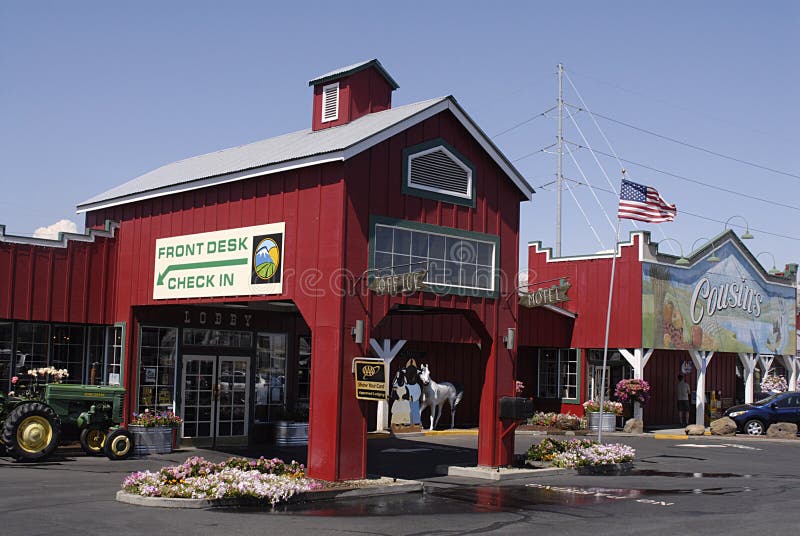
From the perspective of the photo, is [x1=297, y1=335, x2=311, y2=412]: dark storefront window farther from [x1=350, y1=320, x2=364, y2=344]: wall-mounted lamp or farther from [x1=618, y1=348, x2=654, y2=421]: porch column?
[x1=618, y1=348, x2=654, y2=421]: porch column

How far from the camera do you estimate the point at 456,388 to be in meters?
33.8

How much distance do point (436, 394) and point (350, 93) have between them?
1357 cm

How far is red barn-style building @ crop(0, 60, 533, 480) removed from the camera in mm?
18109

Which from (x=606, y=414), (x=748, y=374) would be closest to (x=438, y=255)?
(x=606, y=414)

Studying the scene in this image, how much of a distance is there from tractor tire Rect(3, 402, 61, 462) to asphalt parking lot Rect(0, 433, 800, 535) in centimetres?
33

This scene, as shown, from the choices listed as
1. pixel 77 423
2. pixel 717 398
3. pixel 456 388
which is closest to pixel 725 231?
pixel 717 398

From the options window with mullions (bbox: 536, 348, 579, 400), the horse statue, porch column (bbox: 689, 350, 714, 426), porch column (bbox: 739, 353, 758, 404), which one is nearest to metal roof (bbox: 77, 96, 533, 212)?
the horse statue

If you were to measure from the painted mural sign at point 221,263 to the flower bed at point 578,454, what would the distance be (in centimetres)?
757

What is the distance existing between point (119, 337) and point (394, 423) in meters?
10.9

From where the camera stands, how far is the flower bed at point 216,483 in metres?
15.2

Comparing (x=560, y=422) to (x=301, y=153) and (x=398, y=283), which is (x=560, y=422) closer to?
(x=398, y=283)

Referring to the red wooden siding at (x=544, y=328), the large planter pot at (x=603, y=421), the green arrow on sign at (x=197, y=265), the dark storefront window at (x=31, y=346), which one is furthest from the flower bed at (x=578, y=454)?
the red wooden siding at (x=544, y=328)

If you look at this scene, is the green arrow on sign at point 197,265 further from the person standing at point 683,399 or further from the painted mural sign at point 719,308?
the person standing at point 683,399

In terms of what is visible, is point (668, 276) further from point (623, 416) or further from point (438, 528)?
point (438, 528)
